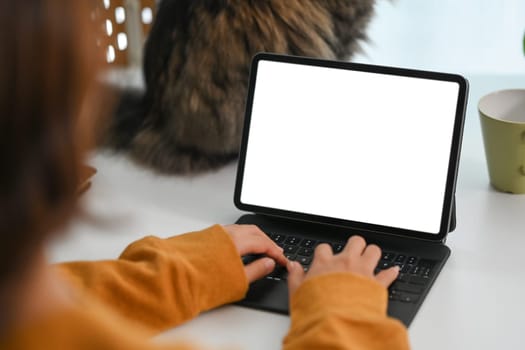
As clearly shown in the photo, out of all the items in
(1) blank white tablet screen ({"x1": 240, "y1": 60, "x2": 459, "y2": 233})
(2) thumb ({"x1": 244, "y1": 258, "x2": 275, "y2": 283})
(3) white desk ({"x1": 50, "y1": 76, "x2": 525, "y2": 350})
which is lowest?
(3) white desk ({"x1": 50, "y1": 76, "x2": 525, "y2": 350})

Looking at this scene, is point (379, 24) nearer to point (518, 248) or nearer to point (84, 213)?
point (518, 248)

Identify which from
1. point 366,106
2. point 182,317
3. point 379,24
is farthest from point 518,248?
point 379,24

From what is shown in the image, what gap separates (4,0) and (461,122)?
58 centimetres

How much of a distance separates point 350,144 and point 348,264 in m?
0.18

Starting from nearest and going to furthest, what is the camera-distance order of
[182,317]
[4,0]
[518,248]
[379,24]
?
[4,0]
[182,317]
[518,248]
[379,24]

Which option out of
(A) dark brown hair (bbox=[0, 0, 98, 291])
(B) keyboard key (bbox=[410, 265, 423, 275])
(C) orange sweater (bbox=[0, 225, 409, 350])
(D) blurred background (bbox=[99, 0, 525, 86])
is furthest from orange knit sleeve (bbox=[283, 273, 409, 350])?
(D) blurred background (bbox=[99, 0, 525, 86])

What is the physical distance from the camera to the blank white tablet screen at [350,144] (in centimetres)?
92

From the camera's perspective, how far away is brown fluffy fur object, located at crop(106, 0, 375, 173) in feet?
3.52

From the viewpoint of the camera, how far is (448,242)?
0.94 meters

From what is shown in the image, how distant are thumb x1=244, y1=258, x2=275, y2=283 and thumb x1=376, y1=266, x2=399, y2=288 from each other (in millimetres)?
105

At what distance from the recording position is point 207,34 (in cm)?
108

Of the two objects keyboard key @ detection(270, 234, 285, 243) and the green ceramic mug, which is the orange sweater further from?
the green ceramic mug

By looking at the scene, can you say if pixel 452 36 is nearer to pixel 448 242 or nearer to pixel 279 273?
pixel 448 242

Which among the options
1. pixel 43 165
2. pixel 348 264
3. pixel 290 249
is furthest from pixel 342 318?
pixel 43 165
